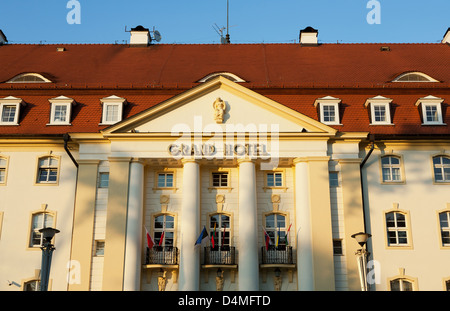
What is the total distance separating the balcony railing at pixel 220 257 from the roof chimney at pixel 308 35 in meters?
17.1

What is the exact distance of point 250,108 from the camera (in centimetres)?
2736

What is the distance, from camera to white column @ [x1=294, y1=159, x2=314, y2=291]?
24.8 metres

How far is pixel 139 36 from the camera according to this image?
37312mm

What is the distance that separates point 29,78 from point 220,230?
14.1 metres

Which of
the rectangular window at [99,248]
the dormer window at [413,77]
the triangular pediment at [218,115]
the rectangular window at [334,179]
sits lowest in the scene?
the rectangular window at [99,248]

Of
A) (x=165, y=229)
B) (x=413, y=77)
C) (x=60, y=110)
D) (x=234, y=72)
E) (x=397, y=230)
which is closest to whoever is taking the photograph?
(x=397, y=230)

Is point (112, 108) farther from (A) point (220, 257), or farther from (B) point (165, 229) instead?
(A) point (220, 257)

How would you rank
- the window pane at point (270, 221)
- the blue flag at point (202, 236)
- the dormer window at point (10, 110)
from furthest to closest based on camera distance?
the dormer window at point (10, 110) < the window pane at point (270, 221) < the blue flag at point (202, 236)

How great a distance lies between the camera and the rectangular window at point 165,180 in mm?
27453

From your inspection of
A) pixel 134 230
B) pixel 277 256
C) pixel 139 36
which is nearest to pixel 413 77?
pixel 277 256

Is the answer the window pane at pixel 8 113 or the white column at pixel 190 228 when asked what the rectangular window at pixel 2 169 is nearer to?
the window pane at pixel 8 113

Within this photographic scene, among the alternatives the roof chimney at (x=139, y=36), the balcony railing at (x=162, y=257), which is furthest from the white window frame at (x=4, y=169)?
the roof chimney at (x=139, y=36)

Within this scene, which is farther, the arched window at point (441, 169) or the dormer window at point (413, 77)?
the dormer window at point (413, 77)

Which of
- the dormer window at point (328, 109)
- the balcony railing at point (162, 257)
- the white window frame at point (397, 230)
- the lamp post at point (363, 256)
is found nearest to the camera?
the lamp post at point (363, 256)
